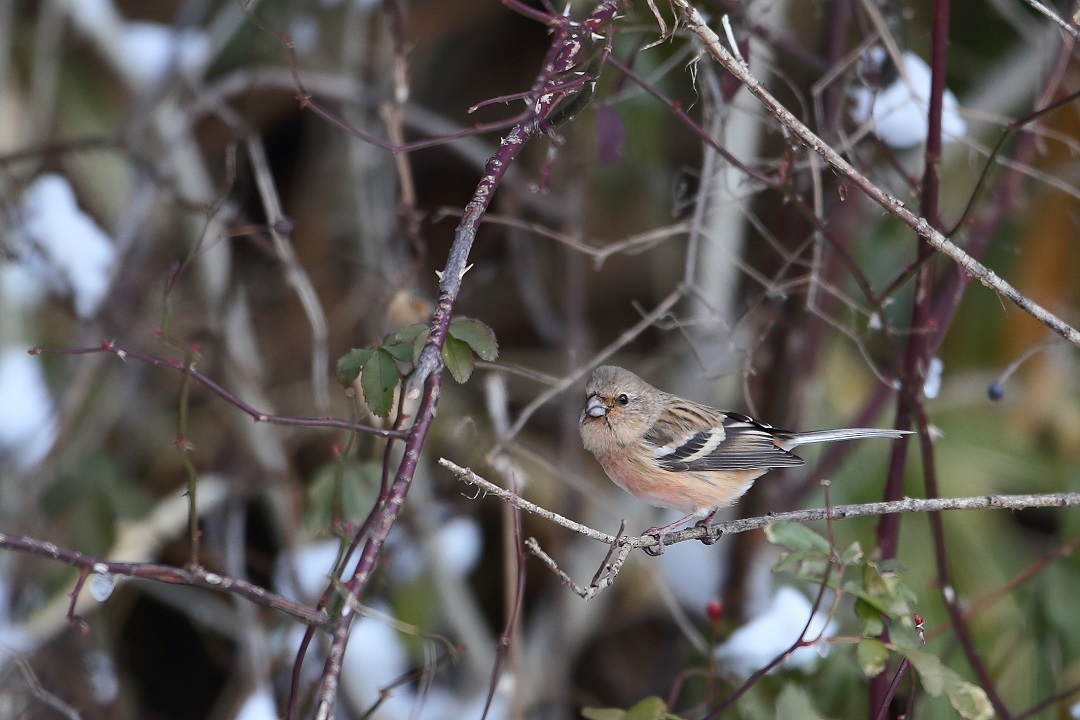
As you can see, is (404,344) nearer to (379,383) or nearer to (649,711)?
(379,383)

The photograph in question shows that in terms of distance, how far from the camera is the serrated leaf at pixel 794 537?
7.34ft

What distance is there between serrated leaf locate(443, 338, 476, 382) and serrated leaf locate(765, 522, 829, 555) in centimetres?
A: 79

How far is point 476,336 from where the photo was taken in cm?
202

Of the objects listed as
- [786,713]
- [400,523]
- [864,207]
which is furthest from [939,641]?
[400,523]

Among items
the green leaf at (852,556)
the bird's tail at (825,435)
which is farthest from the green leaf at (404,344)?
the bird's tail at (825,435)

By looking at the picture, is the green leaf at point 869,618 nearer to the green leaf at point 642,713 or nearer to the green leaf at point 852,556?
the green leaf at point 852,556

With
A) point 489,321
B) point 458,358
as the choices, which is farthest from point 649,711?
point 489,321

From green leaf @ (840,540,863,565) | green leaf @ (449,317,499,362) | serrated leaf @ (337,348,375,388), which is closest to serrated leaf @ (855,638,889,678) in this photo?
green leaf @ (840,540,863,565)

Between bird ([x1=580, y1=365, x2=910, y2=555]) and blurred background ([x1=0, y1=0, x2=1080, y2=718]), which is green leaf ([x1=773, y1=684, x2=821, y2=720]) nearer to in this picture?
blurred background ([x1=0, y1=0, x2=1080, y2=718])

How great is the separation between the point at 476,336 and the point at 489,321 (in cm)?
375

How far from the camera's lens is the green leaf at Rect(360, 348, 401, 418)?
2006 mm

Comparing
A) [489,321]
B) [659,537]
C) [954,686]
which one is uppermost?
[489,321]

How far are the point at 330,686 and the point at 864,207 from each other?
3.10 m

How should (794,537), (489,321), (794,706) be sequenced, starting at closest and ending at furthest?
(794,537)
(794,706)
(489,321)
